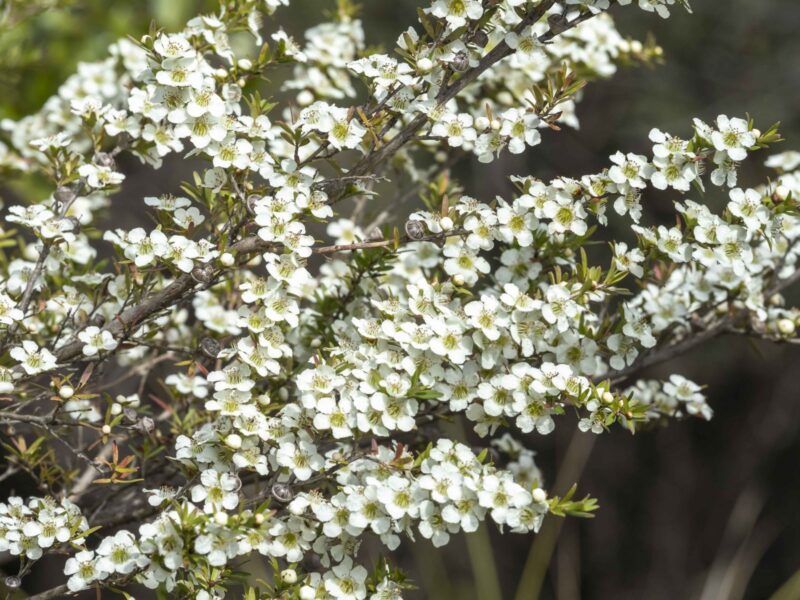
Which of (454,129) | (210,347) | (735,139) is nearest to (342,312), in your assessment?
(210,347)

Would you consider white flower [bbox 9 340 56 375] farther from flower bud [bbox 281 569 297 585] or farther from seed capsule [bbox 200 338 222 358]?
flower bud [bbox 281 569 297 585]

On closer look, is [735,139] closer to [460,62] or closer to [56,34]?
[460,62]

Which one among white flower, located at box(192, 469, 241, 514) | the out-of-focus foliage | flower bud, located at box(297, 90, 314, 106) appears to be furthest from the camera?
the out-of-focus foliage

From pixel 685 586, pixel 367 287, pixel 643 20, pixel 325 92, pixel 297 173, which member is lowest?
pixel 685 586

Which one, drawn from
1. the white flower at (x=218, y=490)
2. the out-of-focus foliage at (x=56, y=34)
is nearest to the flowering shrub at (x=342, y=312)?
the white flower at (x=218, y=490)

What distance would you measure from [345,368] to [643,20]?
345 centimetres

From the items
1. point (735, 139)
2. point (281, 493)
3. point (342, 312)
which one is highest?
point (735, 139)

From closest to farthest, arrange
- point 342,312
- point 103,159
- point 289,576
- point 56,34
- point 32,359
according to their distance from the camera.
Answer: point 289,576
point 32,359
point 103,159
point 342,312
point 56,34

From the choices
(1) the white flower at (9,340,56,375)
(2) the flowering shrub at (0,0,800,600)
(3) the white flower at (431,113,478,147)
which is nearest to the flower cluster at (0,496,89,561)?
(2) the flowering shrub at (0,0,800,600)

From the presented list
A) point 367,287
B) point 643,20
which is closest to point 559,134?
point 643,20

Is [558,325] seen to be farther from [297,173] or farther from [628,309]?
[297,173]

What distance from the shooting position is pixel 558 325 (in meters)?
1.37

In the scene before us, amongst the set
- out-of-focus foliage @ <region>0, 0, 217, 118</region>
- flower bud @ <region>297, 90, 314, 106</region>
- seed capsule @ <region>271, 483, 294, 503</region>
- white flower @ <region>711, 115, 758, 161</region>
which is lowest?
seed capsule @ <region>271, 483, 294, 503</region>

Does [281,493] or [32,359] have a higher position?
[32,359]
